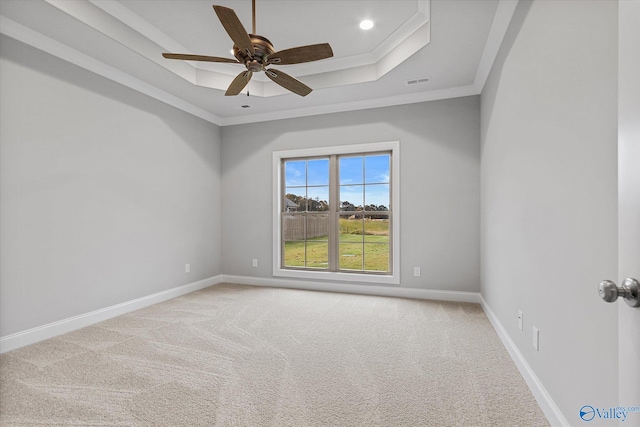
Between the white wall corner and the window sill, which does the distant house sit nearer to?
the window sill

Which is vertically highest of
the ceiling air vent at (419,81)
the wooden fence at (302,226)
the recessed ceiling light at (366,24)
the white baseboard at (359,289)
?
the recessed ceiling light at (366,24)

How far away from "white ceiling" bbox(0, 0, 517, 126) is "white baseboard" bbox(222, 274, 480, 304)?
8.33 feet

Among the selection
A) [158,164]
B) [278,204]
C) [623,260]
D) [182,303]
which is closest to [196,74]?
[158,164]

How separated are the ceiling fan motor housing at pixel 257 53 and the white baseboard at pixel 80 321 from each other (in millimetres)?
2903

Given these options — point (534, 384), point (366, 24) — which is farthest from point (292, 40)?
point (534, 384)

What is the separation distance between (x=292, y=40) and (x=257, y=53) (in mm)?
1164

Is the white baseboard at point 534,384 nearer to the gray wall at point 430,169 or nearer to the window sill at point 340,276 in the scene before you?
the gray wall at point 430,169

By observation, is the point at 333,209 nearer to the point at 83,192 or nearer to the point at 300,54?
the point at 300,54

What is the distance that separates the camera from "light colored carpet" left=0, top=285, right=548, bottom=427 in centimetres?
173

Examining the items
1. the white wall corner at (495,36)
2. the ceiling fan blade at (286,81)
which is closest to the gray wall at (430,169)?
the white wall corner at (495,36)

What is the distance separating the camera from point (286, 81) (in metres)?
2.64

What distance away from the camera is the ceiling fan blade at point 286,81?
248 centimetres

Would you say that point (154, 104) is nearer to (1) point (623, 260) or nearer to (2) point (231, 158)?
(2) point (231, 158)

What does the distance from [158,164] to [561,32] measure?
409 cm
